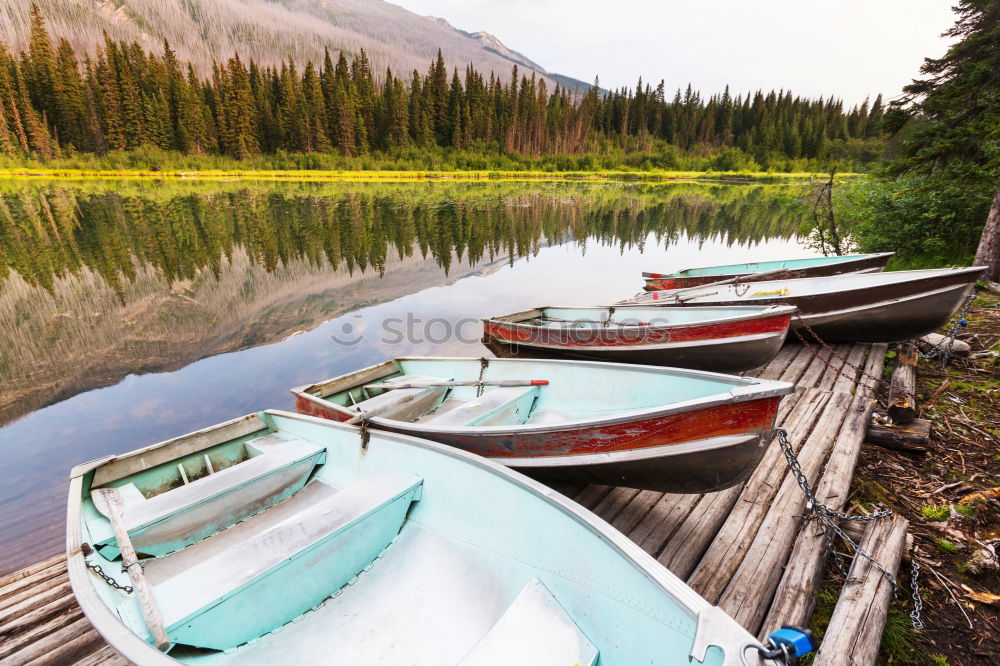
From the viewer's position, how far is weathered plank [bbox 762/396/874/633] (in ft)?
8.36

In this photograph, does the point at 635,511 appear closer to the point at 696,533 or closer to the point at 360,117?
the point at 696,533

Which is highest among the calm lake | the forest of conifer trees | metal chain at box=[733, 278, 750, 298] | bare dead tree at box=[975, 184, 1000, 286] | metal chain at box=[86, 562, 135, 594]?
the forest of conifer trees

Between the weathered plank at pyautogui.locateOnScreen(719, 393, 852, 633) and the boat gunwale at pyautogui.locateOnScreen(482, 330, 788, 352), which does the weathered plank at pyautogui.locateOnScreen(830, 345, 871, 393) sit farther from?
the weathered plank at pyautogui.locateOnScreen(719, 393, 852, 633)

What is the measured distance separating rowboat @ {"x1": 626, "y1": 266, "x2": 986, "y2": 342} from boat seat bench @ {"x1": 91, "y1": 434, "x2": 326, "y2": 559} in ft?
21.5

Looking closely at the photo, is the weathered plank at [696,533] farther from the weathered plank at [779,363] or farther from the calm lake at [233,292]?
the calm lake at [233,292]

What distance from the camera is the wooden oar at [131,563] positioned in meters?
2.07

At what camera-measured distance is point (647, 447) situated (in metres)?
3.27

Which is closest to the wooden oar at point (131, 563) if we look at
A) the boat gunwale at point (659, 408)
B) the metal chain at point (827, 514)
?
the boat gunwale at point (659, 408)

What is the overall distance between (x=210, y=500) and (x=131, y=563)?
2.66ft

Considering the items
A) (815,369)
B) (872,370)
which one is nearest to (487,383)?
(815,369)

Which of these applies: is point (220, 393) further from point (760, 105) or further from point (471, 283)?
point (760, 105)

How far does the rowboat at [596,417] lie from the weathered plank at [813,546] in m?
0.61

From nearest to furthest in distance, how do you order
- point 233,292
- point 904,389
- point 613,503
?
point 613,503 → point 904,389 → point 233,292

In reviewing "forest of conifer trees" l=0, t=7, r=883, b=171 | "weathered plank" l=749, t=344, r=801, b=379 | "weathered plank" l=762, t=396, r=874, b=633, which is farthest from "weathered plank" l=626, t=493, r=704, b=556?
"forest of conifer trees" l=0, t=7, r=883, b=171
